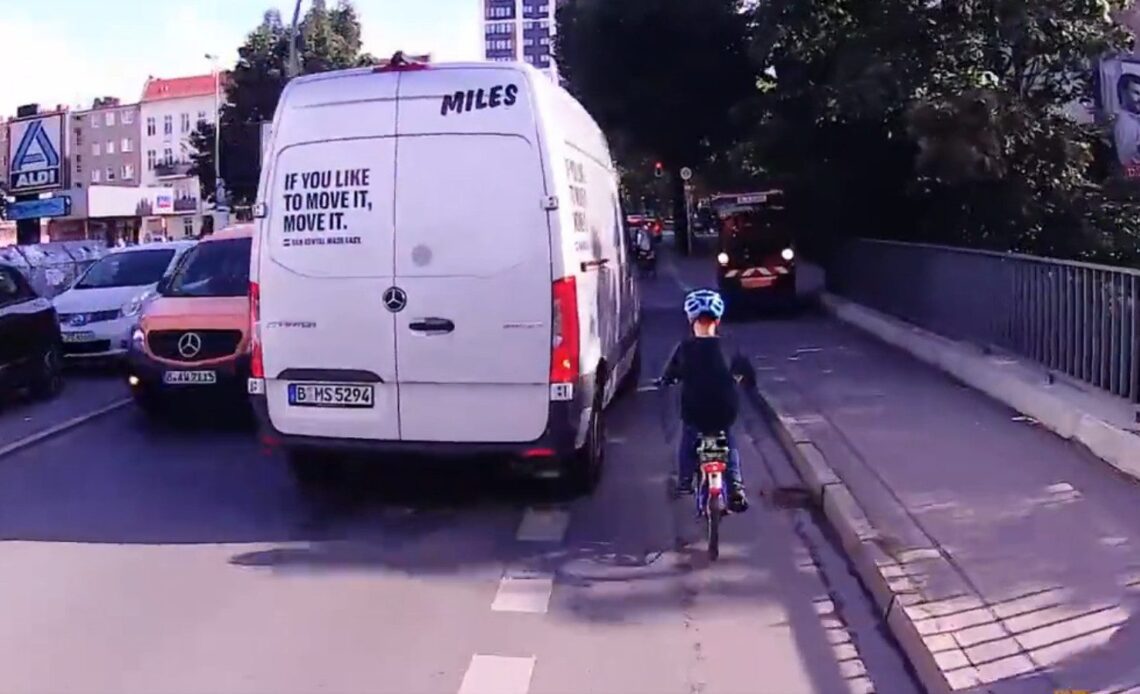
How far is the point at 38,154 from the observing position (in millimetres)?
30328

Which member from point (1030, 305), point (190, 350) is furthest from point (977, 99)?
point (190, 350)

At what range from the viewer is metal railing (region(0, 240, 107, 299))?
30.2 meters

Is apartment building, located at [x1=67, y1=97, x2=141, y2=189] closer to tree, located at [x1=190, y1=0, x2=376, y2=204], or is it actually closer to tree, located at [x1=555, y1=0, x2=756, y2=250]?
tree, located at [x1=190, y1=0, x2=376, y2=204]

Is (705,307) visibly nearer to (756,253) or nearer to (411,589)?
(411,589)

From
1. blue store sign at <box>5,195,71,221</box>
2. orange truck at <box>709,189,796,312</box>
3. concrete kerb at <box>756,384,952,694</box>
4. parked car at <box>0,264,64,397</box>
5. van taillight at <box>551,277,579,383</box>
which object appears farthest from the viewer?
blue store sign at <box>5,195,71,221</box>

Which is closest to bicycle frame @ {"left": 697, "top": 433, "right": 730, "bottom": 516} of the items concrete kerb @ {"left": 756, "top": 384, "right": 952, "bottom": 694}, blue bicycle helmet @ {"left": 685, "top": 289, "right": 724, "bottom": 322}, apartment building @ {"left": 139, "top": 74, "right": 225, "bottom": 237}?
blue bicycle helmet @ {"left": 685, "top": 289, "right": 724, "bottom": 322}

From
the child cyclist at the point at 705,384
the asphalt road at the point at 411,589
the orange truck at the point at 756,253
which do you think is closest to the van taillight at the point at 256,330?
the asphalt road at the point at 411,589

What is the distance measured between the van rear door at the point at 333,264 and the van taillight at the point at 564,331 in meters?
1.00

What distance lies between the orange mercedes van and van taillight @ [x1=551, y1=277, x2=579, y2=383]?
478 centimetres

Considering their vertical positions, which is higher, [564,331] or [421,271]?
[421,271]

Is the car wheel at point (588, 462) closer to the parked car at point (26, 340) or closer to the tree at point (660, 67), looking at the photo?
the parked car at point (26, 340)

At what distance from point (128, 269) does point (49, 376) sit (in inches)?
176

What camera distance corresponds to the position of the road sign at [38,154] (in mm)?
30281

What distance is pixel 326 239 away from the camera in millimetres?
8625
